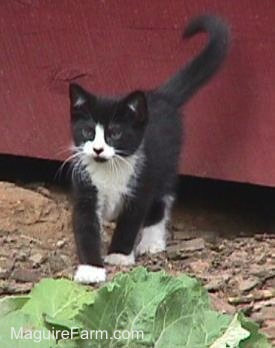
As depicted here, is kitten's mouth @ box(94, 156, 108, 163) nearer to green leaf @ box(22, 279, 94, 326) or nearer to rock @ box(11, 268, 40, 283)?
rock @ box(11, 268, 40, 283)

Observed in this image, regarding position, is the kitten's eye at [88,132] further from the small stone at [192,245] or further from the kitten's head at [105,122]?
the small stone at [192,245]

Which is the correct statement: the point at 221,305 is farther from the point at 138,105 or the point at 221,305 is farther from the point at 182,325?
the point at 138,105

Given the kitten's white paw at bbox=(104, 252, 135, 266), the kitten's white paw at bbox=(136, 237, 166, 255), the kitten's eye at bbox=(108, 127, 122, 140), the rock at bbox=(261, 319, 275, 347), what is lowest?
the kitten's white paw at bbox=(136, 237, 166, 255)

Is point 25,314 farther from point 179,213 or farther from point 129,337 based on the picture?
point 179,213

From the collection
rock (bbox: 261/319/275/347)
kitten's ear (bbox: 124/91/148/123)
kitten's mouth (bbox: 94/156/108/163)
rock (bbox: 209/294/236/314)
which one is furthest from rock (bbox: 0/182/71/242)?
rock (bbox: 261/319/275/347)

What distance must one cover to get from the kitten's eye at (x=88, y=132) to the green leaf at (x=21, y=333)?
183 centimetres

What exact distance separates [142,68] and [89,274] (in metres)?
1.50

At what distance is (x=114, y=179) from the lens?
584 cm

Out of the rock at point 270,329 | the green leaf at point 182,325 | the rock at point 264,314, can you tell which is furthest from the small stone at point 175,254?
the green leaf at point 182,325

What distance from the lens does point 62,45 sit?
6.53 metres

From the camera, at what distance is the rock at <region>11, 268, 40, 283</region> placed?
5152 mm

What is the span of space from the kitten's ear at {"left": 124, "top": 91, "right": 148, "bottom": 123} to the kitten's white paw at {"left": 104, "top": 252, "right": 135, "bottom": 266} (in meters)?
0.60

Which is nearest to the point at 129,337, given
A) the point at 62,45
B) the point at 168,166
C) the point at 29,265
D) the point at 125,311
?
the point at 125,311

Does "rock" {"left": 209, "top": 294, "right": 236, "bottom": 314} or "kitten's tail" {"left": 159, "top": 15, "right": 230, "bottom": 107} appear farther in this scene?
"kitten's tail" {"left": 159, "top": 15, "right": 230, "bottom": 107}
